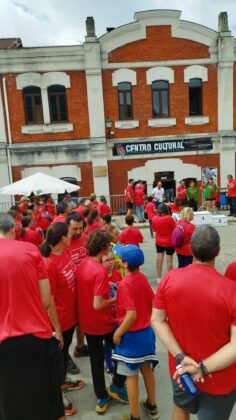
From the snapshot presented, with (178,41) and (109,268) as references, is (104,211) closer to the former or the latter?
(109,268)

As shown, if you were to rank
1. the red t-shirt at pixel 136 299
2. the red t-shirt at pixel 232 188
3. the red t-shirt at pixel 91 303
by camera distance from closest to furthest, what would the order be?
the red t-shirt at pixel 136 299
the red t-shirt at pixel 91 303
the red t-shirt at pixel 232 188

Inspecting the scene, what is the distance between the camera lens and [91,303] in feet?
10.6

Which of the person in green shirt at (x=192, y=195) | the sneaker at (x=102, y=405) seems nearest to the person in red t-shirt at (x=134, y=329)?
the sneaker at (x=102, y=405)

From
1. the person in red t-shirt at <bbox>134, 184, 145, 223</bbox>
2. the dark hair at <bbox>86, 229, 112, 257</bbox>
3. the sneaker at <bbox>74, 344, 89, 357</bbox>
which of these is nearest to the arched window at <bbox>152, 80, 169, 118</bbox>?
the person in red t-shirt at <bbox>134, 184, 145, 223</bbox>

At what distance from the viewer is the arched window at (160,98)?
1547 cm

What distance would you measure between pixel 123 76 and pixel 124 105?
1287 mm

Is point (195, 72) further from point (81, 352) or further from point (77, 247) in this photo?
point (81, 352)

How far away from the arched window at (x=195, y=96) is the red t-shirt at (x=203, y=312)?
15122 mm

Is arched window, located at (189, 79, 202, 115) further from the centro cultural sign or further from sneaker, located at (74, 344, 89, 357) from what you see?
sneaker, located at (74, 344, 89, 357)

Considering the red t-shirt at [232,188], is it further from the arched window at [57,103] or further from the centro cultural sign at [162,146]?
the arched window at [57,103]

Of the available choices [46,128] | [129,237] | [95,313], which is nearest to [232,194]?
[46,128]

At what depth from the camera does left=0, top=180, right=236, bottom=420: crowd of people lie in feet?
6.72

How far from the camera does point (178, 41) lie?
15.1m

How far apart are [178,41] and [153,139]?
15.2 feet
